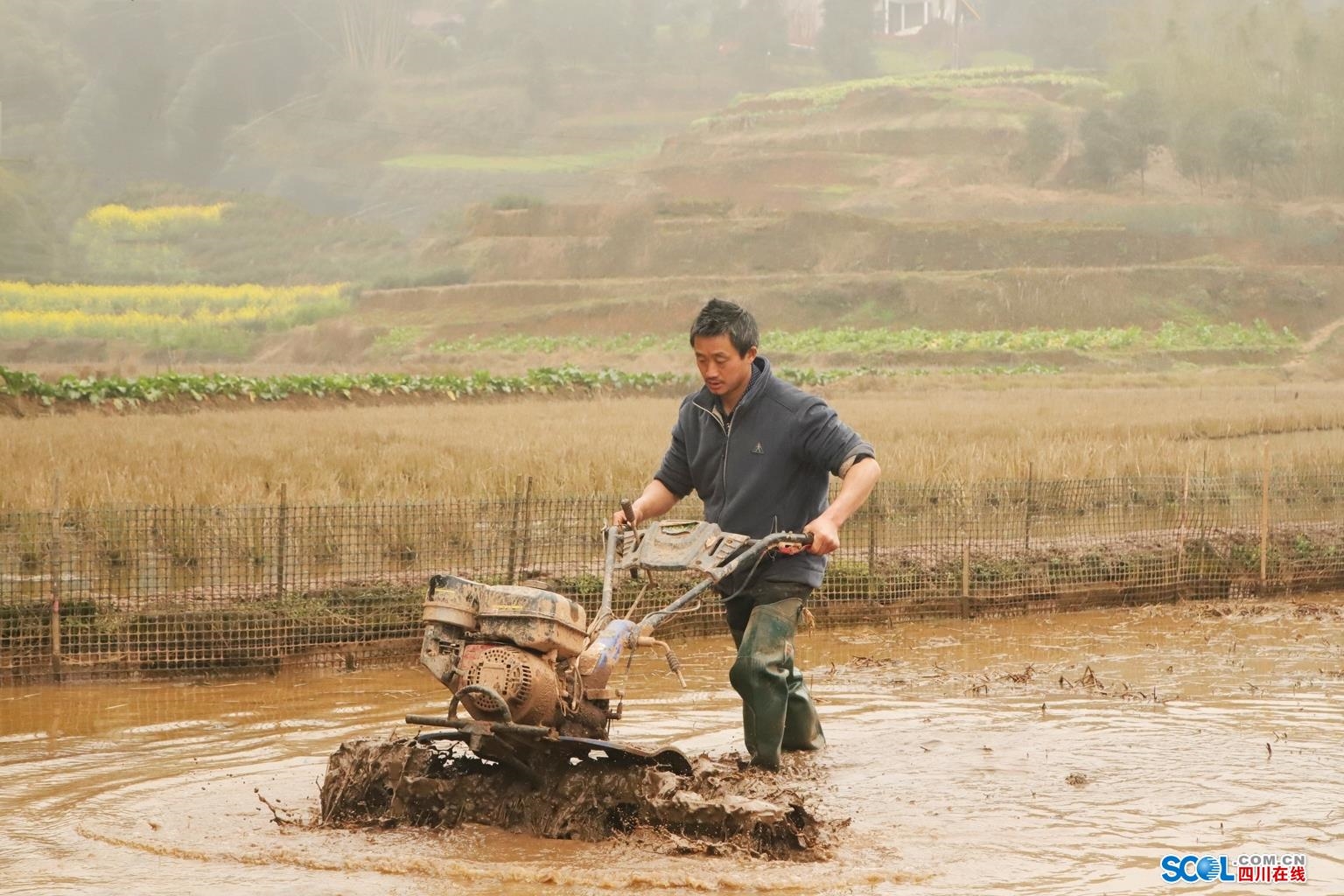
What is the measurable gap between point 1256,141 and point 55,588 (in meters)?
79.0

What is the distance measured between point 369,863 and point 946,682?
411 centimetres

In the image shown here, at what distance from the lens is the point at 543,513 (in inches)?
399

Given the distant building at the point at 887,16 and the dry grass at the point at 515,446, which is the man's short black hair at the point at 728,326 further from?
the distant building at the point at 887,16

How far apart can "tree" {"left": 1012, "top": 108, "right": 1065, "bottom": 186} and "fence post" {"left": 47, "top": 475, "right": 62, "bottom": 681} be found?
7869cm

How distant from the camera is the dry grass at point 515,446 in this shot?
13.3 metres

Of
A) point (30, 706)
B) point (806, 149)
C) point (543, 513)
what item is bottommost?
point (30, 706)

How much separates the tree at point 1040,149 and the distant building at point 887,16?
4065cm

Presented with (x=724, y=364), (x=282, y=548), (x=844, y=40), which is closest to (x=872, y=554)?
(x=282, y=548)

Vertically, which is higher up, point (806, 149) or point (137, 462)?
point (806, 149)

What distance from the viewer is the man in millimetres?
5566

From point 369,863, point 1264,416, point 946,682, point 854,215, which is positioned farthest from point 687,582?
point 854,215

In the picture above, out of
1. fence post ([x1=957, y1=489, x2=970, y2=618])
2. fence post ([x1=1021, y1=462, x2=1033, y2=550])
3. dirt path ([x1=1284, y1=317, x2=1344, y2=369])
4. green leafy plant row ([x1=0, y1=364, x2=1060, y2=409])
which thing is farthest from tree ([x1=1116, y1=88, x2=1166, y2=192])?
fence post ([x1=957, y1=489, x2=970, y2=618])

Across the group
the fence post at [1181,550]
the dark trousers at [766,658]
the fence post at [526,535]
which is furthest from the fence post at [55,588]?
the fence post at [1181,550]

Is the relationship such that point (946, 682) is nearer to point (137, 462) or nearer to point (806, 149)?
point (137, 462)
